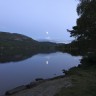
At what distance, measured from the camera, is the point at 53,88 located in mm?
27000

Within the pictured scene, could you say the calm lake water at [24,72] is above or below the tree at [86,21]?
below

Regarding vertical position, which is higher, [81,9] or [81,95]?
[81,9]

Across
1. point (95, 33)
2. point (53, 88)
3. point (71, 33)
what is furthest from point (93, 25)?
point (53, 88)

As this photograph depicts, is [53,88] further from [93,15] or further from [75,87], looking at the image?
[93,15]

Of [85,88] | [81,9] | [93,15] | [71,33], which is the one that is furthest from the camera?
[71,33]

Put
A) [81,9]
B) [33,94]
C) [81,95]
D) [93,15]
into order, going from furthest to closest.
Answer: [81,9] < [93,15] < [33,94] < [81,95]

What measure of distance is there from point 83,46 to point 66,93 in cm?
2535

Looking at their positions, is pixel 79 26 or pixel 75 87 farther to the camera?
pixel 79 26

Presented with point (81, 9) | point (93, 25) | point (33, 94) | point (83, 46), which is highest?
point (81, 9)

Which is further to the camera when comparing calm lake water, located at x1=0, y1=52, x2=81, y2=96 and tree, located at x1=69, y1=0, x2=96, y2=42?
calm lake water, located at x1=0, y1=52, x2=81, y2=96

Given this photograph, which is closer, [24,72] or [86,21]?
[86,21]

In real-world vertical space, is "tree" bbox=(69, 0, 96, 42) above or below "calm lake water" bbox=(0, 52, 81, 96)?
above

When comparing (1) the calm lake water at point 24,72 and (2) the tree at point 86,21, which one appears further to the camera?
(1) the calm lake water at point 24,72

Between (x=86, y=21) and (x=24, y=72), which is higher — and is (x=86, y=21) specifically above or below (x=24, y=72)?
above
